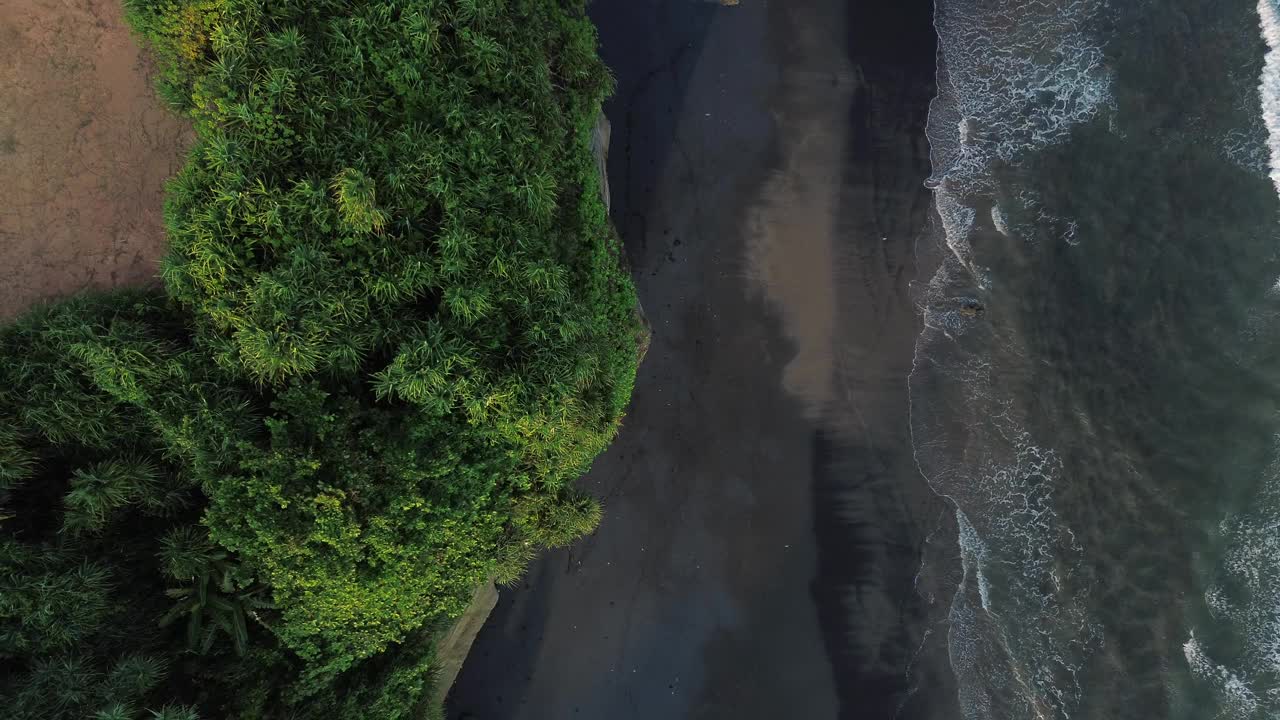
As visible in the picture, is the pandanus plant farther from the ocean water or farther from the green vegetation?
the ocean water

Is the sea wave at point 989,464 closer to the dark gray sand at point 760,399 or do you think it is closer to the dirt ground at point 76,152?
the dark gray sand at point 760,399

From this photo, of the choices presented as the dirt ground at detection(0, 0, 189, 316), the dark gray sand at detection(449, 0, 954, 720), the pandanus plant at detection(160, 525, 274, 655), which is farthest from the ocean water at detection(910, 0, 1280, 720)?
the dirt ground at detection(0, 0, 189, 316)

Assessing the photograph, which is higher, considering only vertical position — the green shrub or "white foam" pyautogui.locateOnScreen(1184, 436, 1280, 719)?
the green shrub

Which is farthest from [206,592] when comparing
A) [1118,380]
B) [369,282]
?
[1118,380]

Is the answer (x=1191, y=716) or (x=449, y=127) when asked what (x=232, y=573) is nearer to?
(x=449, y=127)

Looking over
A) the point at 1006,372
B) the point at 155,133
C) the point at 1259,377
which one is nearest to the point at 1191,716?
the point at 1259,377

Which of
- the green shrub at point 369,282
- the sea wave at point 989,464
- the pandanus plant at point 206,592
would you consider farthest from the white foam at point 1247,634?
the pandanus plant at point 206,592
